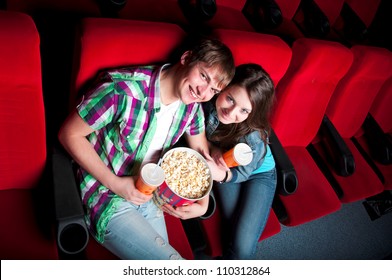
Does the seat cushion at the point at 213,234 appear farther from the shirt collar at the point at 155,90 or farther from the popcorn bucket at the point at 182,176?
the shirt collar at the point at 155,90

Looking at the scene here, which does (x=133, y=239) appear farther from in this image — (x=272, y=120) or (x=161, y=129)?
(x=272, y=120)

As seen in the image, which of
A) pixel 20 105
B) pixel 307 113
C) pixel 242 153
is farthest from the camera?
pixel 307 113

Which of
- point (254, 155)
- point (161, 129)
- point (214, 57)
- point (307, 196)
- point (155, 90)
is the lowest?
point (307, 196)

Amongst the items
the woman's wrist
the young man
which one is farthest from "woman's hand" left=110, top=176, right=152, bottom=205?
the woman's wrist

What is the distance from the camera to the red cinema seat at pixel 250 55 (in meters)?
1.16

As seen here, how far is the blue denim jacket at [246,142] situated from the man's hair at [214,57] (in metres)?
0.27

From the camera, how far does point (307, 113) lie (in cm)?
167

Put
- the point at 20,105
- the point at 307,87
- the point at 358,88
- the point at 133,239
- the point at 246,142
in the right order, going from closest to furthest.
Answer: the point at 20,105 → the point at 133,239 → the point at 246,142 → the point at 307,87 → the point at 358,88

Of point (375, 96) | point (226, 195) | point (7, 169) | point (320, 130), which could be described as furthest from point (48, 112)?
point (375, 96)

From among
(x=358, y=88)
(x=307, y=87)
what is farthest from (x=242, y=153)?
(x=358, y=88)

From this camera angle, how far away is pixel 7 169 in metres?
1.02

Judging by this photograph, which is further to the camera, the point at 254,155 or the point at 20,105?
the point at 254,155

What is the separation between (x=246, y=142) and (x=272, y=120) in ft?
1.27
